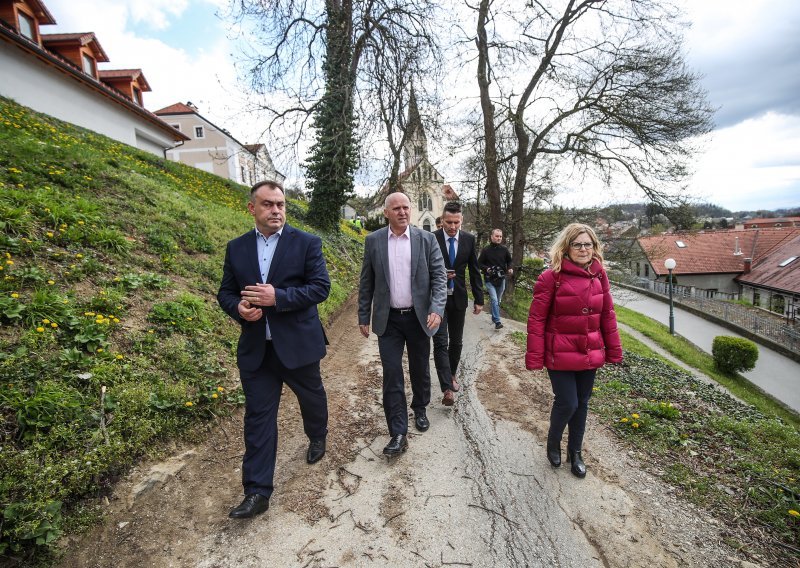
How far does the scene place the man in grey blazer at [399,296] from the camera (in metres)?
3.31

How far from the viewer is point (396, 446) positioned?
128 inches

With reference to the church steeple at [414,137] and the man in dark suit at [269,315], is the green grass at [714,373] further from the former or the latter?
the man in dark suit at [269,315]

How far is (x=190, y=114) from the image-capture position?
39.7m

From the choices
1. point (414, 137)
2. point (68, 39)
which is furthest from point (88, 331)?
point (68, 39)

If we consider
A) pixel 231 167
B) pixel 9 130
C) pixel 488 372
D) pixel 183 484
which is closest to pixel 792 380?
pixel 488 372

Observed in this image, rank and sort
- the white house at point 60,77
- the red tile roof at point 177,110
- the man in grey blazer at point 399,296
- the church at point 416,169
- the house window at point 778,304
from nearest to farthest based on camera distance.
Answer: the man in grey blazer at point 399,296 < the church at point 416,169 < the white house at point 60,77 < the house window at point 778,304 < the red tile roof at point 177,110

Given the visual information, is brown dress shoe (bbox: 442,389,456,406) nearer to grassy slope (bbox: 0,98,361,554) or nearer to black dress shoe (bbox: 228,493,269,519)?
black dress shoe (bbox: 228,493,269,519)

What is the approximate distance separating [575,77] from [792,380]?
14907 millimetres

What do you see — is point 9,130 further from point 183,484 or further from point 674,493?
point 674,493

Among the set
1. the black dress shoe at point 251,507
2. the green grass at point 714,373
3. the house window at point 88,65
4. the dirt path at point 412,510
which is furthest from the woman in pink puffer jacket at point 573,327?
the house window at point 88,65

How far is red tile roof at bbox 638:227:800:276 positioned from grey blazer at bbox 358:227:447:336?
133ft

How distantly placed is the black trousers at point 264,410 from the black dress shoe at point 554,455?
1984 mm

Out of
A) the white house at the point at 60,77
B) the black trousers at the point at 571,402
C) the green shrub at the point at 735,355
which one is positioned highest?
the white house at the point at 60,77

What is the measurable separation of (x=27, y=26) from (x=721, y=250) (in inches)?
2067
